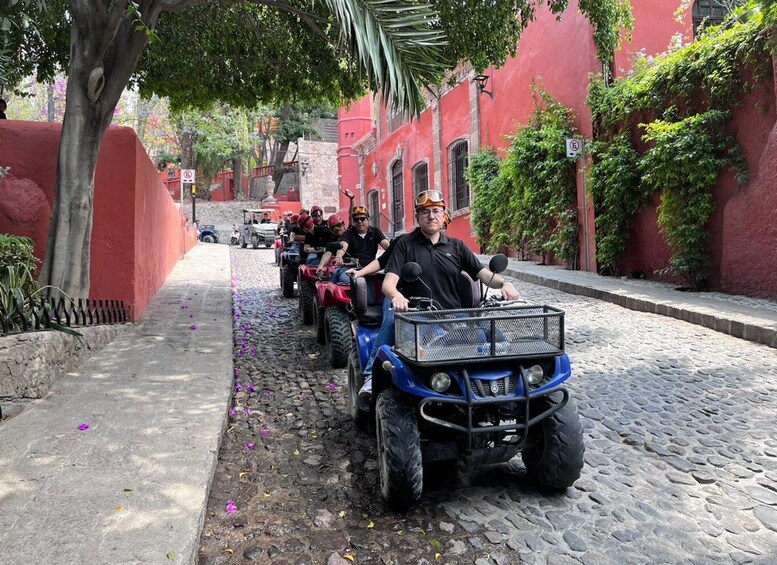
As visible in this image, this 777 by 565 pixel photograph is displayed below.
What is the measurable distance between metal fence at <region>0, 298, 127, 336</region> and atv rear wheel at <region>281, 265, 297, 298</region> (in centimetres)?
391

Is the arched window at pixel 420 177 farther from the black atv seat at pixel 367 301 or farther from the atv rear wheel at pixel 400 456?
the atv rear wheel at pixel 400 456

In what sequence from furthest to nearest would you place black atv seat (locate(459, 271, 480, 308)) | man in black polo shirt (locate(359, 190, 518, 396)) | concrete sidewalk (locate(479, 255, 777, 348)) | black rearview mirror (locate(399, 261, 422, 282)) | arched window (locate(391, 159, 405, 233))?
arched window (locate(391, 159, 405, 233)) → concrete sidewalk (locate(479, 255, 777, 348)) → black atv seat (locate(459, 271, 480, 308)) → man in black polo shirt (locate(359, 190, 518, 396)) → black rearview mirror (locate(399, 261, 422, 282))

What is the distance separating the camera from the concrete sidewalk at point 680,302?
679cm

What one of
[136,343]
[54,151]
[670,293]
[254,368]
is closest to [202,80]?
[54,151]

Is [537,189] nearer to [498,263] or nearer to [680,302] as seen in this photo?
[680,302]

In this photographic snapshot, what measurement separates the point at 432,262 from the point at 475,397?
1.23 metres

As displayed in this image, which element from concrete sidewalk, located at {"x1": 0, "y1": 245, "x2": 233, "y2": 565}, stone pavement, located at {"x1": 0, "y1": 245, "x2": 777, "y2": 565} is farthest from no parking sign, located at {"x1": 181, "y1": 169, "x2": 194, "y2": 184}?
concrete sidewalk, located at {"x1": 0, "y1": 245, "x2": 233, "y2": 565}

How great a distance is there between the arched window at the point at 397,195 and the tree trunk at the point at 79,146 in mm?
17739

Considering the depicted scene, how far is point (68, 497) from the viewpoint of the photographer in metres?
2.88

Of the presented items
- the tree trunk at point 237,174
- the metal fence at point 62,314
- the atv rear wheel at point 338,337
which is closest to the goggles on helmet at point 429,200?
the atv rear wheel at point 338,337

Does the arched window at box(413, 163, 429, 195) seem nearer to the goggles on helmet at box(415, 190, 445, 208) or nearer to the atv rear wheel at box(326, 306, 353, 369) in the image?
the atv rear wheel at box(326, 306, 353, 369)

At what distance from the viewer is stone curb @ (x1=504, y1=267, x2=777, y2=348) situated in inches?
256

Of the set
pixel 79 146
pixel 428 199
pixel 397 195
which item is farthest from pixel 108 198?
pixel 397 195

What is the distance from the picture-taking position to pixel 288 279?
10.9 m
